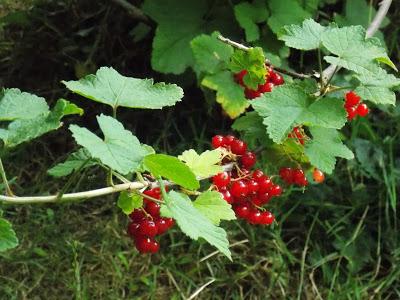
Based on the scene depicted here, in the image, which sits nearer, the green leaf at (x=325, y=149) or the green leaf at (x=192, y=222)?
the green leaf at (x=192, y=222)

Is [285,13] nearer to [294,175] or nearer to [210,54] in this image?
[210,54]

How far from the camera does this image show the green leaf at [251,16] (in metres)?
1.90

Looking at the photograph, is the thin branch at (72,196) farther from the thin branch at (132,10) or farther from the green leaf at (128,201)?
the thin branch at (132,10)

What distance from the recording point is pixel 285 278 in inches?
74.2

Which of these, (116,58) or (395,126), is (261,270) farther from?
(116,58)

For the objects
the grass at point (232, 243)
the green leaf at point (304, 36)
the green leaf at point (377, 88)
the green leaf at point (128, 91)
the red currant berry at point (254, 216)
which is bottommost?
the grass at point (232, 243)

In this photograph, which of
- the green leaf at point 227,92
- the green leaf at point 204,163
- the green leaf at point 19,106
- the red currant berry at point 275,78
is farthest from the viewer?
the green leaf at point 227,92

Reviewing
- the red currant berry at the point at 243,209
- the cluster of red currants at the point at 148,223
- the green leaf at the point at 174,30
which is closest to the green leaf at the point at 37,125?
the cluster of red currants at the point at 148,223

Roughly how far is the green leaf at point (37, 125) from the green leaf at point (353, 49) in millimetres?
455

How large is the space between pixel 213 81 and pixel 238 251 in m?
0.54

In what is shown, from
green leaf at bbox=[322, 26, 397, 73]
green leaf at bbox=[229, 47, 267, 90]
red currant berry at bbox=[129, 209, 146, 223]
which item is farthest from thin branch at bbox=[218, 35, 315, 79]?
red currant berry at bbox=[129, 209, 146, 223]

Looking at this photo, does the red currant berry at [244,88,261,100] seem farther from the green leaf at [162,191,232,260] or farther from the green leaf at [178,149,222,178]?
the green leaf at [162,191,232,260]

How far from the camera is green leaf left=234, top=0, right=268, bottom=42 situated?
75.0 inches

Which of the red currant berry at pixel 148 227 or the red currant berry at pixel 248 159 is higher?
the red currant berry at pixel 248 159
